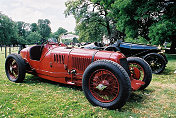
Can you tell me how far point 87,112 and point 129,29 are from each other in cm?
1425

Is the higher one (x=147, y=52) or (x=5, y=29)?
(x=5, y=29)

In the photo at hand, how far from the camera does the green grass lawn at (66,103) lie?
2.92 meters

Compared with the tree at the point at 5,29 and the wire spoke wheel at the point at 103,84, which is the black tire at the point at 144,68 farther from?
the tree at the point at 5,29

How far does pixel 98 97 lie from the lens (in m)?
3.29

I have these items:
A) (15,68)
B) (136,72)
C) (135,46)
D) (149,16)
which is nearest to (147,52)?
(135,46)

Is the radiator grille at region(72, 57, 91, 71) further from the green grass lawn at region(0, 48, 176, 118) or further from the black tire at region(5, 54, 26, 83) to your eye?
the black tire at region(5, 54, 26, 83)

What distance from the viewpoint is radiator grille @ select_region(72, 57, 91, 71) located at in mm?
3923

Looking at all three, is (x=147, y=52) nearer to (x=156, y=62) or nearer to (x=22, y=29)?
(x=156, y=62)

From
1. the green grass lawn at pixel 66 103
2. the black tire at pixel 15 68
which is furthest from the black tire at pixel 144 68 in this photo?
the black tire at pixel 15 68

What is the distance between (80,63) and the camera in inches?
158

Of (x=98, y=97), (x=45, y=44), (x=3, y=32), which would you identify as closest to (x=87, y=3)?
(x=45, y=44)

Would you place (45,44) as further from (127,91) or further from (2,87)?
(127,91)

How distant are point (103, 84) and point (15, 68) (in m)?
3.59

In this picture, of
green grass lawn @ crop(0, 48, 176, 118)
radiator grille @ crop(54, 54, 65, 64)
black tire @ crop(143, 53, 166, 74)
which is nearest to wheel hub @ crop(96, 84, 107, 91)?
green grass lawn @ crop(0, 48, 176, 118)
